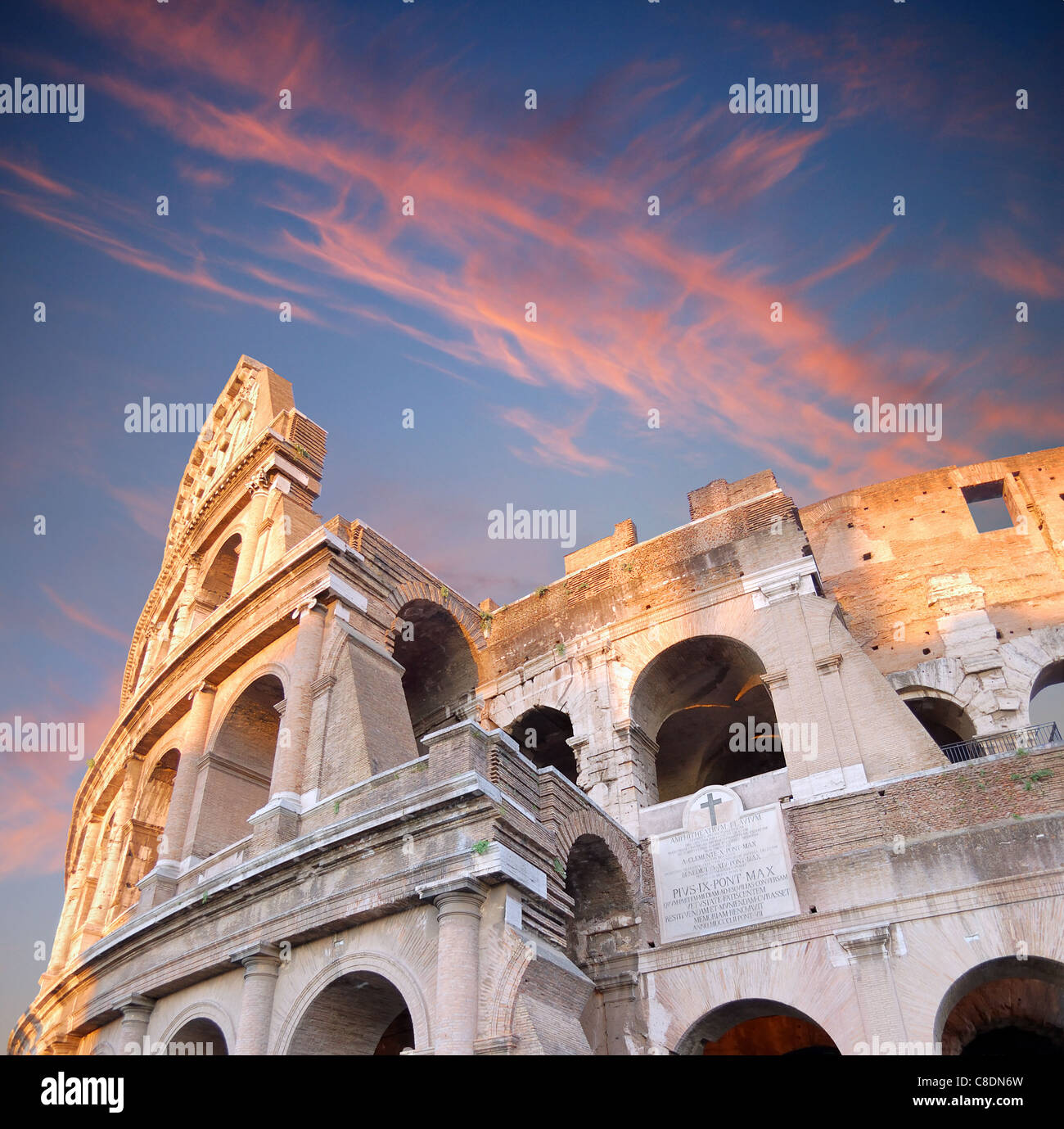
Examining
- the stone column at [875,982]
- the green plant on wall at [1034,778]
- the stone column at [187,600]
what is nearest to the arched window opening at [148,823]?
the stone column at [187,600]

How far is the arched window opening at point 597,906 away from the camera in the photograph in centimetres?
1356

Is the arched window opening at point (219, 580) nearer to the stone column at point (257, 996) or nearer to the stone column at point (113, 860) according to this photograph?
the stone column at point (113, 860)

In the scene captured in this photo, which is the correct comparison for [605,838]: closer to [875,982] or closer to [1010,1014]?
[875,982]

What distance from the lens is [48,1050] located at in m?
14.6

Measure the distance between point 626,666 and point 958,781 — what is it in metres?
5.74

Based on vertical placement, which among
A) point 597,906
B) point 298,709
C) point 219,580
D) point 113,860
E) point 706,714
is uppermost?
point 219,580

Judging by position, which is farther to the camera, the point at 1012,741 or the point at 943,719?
the point at 943,719

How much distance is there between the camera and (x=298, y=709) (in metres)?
14.1

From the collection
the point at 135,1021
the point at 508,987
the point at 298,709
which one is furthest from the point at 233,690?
the point at 508,987

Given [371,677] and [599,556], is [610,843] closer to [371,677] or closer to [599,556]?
[371,677]

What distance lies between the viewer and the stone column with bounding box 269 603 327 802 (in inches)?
531

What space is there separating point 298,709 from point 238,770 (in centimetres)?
330

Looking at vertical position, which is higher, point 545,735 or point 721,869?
point 545,735
